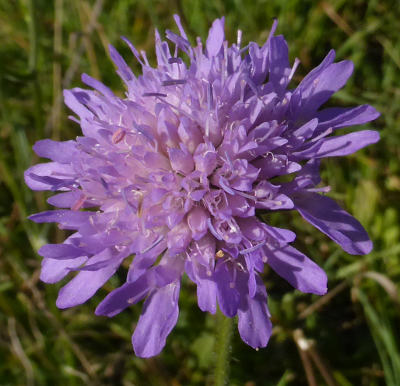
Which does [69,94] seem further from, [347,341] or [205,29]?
[347,341]

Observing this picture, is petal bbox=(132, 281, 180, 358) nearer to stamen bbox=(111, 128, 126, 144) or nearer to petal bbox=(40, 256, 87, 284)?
petal bbox=(40, 256, 87, 284)

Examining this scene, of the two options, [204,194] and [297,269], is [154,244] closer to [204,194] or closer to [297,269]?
[204,194]

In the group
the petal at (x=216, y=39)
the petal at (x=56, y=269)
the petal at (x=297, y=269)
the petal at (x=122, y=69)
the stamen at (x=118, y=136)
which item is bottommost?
the petal at (x=297, y=269)

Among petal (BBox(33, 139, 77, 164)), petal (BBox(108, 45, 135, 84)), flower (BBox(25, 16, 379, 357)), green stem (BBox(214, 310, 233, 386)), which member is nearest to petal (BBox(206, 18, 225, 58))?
flower (BBox(25, 16, 379, 357))

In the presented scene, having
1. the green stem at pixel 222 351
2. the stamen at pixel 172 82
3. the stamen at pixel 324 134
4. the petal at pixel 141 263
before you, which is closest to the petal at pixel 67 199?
the petal at pixel 141 263

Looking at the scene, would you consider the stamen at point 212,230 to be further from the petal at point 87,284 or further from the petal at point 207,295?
the petal at point 87,284

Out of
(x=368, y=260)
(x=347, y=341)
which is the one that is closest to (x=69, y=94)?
(x=368, y=260)
